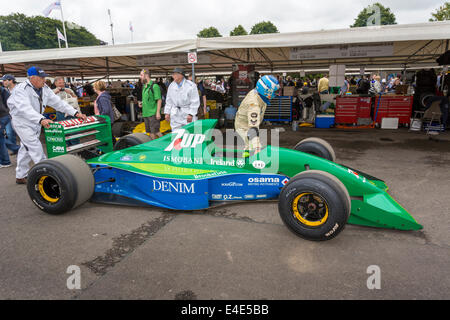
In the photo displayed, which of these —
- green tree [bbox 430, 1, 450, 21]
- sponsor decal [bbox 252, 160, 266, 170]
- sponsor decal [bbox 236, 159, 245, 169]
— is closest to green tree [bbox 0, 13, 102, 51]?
green tree [bbox 430, 1, 450, 21]

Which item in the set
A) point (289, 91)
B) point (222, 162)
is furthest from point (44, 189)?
point (289, 91)

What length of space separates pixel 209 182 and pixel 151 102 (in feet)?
12.8

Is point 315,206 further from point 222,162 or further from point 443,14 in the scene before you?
point 443,14

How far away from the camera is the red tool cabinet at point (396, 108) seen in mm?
10609

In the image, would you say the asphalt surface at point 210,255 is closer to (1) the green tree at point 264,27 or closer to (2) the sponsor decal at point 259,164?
(2) the sponsor decal at point 259,164

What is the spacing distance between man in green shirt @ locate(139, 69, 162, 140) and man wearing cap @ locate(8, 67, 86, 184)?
6.79 feet

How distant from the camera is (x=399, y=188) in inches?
→ 188

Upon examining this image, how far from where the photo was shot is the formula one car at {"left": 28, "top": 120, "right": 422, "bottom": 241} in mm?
3111

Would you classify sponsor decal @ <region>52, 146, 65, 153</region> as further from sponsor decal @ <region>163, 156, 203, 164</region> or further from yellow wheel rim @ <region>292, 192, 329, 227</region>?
yellow wheel rim @ <region>292, 192, 329, 227</region>

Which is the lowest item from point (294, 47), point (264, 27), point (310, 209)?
point (310, 209)

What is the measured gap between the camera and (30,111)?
182 inches

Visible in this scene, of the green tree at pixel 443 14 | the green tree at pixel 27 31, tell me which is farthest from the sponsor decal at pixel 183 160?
the green tree at pixel 27 31
